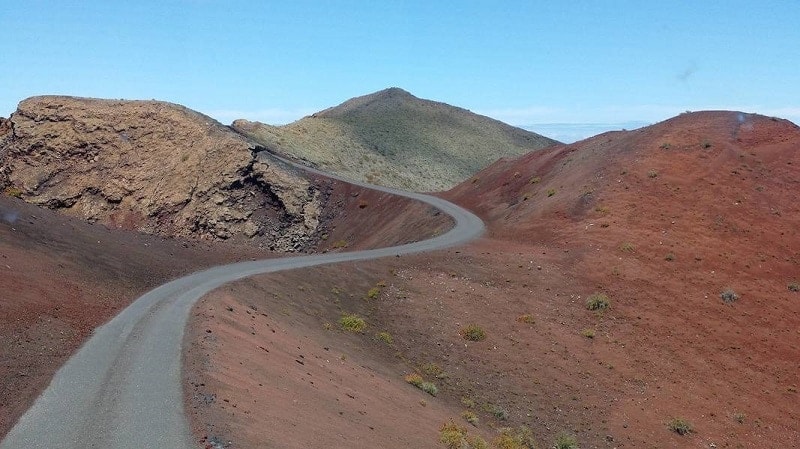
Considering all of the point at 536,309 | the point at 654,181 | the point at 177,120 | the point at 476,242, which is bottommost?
the point at 536,309

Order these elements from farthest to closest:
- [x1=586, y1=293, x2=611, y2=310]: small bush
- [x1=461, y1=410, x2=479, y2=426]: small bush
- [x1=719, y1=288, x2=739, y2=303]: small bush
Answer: [x1=719, y1=288, x2=739, y2=303]: small bush, [x1=586, y1=293, x2=611, y2=310]: small bush, [x1=461, y1=410, x2=479, y2=426]: small bush

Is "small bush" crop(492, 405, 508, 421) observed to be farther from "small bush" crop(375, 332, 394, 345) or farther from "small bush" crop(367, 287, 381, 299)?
"small bush" crop(367, 287, 381, 299)

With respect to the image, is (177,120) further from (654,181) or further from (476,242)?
(654,181)

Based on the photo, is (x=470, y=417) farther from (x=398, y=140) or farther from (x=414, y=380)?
(x=398, y=140)

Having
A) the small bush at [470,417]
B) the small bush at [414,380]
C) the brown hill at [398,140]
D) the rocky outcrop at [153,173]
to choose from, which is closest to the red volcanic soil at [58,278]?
the small bush at [414,380]

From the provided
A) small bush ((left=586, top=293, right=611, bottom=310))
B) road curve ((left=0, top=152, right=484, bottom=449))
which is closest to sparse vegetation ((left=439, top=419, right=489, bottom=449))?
road curve ((left=0, top=152, right=484, bottom=449))

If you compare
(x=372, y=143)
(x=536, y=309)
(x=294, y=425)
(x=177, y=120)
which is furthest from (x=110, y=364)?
(x=372, y=143)

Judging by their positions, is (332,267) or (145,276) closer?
(145,276)
